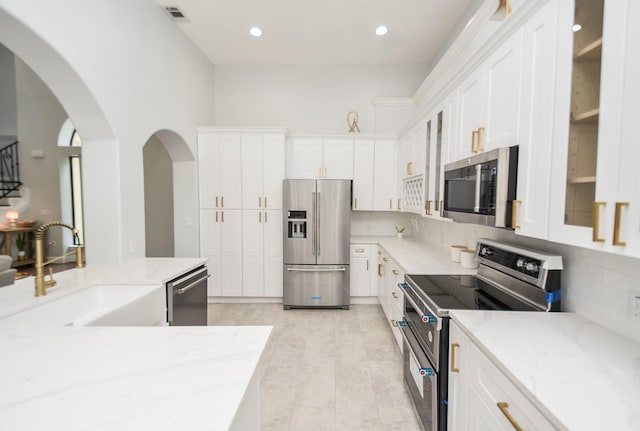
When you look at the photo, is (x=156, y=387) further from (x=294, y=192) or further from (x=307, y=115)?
(x=307, y=115)

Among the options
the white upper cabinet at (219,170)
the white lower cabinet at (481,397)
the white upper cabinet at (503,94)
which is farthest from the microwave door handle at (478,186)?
the white upper cabinet at (219,170)

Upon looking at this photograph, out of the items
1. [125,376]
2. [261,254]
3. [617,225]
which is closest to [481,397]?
[617,225]

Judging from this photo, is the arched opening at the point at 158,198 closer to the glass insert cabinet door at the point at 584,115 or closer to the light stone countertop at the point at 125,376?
the light stone countertop at the point at 125,376

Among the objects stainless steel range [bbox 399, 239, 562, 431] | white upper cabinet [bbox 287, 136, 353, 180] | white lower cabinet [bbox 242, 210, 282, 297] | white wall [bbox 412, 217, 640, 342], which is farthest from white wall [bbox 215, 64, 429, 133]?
white wall [bbox 412, 217, 640, 342]

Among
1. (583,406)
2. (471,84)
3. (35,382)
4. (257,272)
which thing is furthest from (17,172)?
(583,406)

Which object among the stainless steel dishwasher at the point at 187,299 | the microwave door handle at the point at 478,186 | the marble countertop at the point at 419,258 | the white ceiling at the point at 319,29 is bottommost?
the stainless steel dishwasher at the point at 187,299

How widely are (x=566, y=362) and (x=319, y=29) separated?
3.72 metres

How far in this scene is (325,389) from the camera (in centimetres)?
231

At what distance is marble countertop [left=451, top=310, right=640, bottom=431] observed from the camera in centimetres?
80

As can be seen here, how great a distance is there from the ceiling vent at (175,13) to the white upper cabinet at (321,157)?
1811 millimetres

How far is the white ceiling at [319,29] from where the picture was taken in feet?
9.87

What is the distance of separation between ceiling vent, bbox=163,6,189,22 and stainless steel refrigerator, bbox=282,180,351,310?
6.99 feet

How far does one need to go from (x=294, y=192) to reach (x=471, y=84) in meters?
2.36

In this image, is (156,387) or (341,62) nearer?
(156,387)
